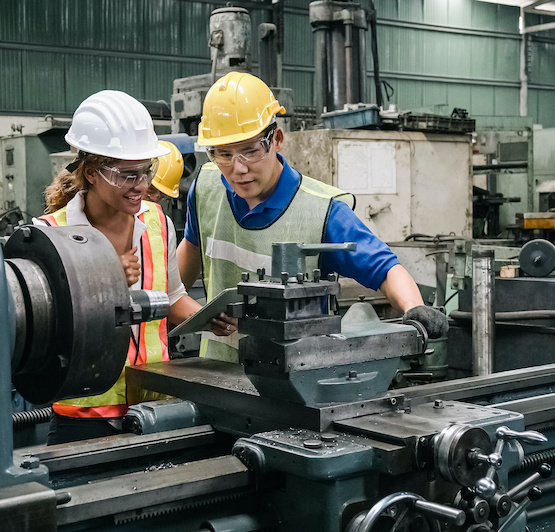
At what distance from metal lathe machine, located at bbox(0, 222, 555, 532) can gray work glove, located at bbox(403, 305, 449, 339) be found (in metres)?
0.08

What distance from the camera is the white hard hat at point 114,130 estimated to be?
1.55m

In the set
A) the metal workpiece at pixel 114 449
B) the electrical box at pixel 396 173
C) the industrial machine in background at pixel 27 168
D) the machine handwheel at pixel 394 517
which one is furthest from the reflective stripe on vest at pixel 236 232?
the industrial machine in background at pixel 27 168

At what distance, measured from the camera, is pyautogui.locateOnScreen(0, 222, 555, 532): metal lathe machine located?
0.88 metres

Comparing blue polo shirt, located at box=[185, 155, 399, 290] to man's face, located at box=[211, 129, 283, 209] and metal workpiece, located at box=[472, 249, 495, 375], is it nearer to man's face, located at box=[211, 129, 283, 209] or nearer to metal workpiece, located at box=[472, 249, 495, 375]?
man's face, located at box=[211, 129, 283, 209]

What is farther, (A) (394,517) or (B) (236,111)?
(B) (236,111)

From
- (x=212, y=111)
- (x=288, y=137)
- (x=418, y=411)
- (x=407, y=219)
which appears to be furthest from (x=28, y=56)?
(x=418, y=411)

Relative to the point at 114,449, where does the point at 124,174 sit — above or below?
above

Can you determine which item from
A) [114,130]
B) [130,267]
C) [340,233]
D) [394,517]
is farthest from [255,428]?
[114,130]

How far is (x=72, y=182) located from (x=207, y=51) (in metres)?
9.41

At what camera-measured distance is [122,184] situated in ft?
5.01

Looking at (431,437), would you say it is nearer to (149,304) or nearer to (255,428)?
(255,428)

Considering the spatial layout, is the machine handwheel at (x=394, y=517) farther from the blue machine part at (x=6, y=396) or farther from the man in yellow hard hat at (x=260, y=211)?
the man in yellow hard hat at (x=260, y=211)

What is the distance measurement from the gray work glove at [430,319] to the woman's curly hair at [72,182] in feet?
2.16

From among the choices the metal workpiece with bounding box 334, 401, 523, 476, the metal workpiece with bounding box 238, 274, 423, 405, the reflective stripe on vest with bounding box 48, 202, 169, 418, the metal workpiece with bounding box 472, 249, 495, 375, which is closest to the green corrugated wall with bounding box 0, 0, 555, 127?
the metal workpiece with bounding box 472, 249, 495, 375
